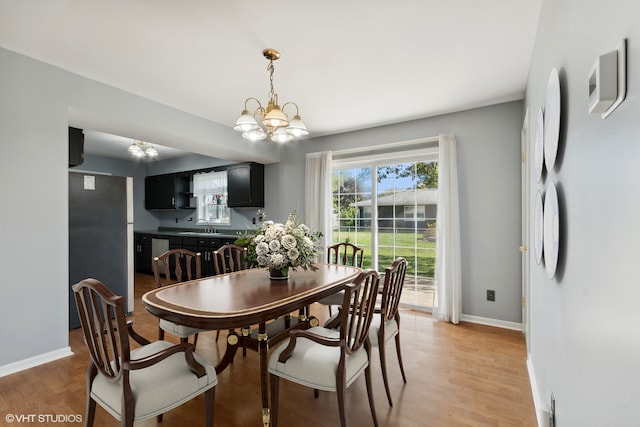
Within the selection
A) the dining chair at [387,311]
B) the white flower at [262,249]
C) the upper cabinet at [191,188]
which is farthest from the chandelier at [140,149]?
Result: the dining chair at [387,311]

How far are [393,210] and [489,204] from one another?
118cm

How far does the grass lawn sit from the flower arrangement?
2144 millimetres

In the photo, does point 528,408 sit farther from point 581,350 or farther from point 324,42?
point 324,42

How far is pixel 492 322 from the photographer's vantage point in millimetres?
3490

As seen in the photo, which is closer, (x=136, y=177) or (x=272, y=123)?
(x=272, y=123)

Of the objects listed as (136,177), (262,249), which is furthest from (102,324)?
(136,177)

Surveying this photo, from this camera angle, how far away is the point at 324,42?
2287mm

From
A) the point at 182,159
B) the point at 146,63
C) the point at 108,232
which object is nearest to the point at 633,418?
the point at 146,63

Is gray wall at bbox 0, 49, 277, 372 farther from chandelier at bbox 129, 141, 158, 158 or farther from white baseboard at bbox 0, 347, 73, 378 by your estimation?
chandelier at bbox 129, 141, 158, 158

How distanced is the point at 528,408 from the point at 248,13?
3.13 meters

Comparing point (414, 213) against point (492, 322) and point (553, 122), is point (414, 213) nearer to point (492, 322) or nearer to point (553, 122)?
point (492, 322)

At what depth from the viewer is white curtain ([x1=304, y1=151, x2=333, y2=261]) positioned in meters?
4.64

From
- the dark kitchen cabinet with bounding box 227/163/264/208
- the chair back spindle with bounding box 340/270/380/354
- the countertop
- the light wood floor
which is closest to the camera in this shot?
the chair back spindle with bounding box 340/270/380/354

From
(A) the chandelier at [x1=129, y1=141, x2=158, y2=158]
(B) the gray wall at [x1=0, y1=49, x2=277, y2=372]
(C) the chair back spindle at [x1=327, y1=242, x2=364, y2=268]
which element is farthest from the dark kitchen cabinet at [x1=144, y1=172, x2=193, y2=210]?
(C) the chair back spindle at [x1=327, y1=242, x2=364, y2=268]
